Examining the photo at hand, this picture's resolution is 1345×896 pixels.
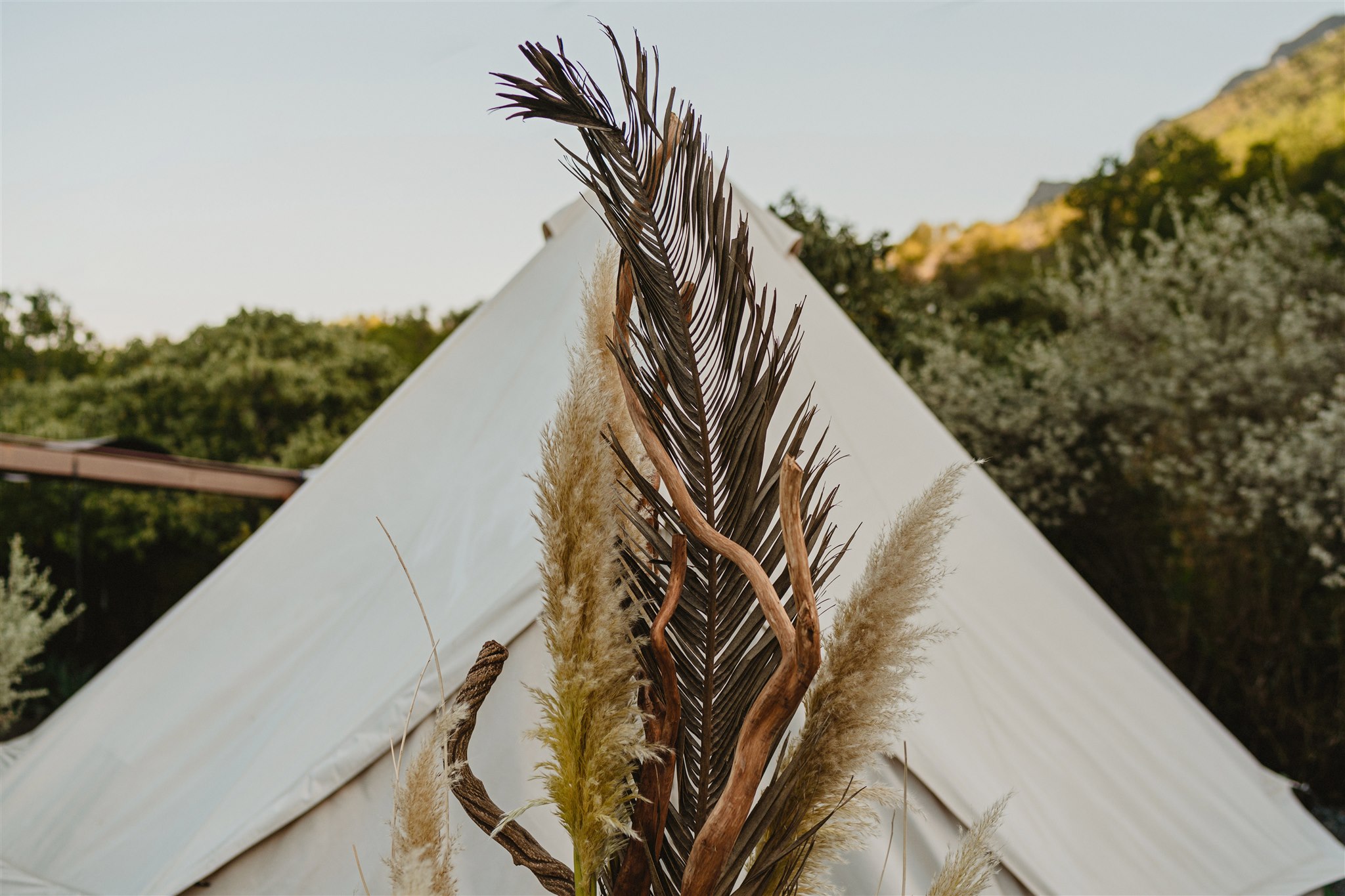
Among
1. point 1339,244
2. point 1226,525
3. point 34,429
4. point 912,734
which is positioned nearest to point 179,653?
point 912,734

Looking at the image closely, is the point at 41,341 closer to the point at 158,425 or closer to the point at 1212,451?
the point at 158,425

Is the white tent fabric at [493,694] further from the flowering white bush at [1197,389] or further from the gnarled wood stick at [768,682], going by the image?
the flowering white bush at [1197,389]

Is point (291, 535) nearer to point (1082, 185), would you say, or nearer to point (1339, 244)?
point (1339, 244)

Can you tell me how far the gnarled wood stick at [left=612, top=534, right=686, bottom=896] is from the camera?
24.9 inches

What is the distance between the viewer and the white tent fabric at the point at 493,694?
1.33 m

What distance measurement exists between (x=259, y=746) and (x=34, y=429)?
957 cm

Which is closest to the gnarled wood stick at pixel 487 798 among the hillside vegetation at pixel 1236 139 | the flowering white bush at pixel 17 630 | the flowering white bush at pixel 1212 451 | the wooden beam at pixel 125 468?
the flowering white bush at pixel 17 630

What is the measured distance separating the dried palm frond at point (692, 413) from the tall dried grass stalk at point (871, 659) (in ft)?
0.26

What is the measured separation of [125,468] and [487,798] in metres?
4.01

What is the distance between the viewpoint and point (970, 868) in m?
0.57

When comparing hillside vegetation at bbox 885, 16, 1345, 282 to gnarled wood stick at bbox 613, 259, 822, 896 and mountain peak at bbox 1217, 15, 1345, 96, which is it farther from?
mountain peak at bbox 1217, 15, 1345, 96

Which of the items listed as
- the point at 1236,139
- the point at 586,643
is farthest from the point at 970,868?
the point at 1236,139

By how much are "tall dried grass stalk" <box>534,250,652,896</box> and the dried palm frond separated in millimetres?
78

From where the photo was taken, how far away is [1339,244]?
16.3ft
